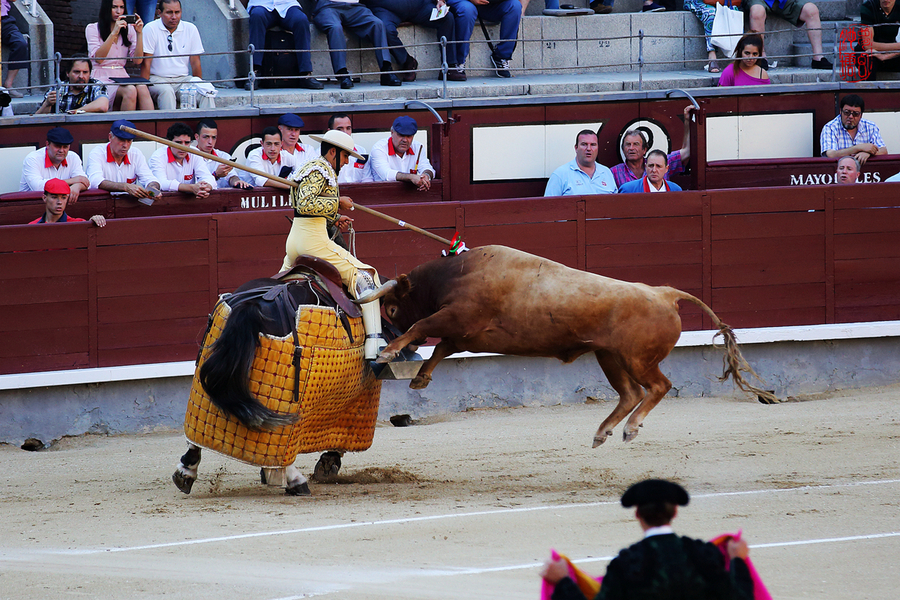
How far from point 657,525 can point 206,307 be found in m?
6.03

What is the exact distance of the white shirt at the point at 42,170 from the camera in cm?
796

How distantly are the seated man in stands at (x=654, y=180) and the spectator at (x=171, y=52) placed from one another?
3.54 m

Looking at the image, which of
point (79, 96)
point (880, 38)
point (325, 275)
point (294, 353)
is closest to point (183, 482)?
point (294, 353)

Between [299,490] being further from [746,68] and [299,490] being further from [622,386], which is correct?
[746,68]

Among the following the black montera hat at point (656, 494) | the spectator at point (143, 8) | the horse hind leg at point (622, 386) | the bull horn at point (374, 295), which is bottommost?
the horse hind leg at point (622, 386)

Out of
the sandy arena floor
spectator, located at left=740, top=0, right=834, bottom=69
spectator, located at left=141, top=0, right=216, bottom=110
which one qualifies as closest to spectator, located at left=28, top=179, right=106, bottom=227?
the sandy arena floor

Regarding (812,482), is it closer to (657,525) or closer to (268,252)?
(657,525)

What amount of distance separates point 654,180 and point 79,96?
456 centimetres

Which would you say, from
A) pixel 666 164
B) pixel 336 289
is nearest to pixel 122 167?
pixel 336 289

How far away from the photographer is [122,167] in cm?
819

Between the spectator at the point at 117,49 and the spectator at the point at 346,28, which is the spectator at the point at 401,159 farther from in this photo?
the spectator at the point at 117,49

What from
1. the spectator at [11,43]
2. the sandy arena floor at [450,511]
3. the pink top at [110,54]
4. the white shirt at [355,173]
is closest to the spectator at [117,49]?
the pink top at [110,54]

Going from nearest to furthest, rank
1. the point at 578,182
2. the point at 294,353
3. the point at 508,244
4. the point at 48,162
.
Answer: the point at 294,353, the point at 48,162, the point at 508,244, the point at 578,182

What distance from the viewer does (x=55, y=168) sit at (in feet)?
26.3
